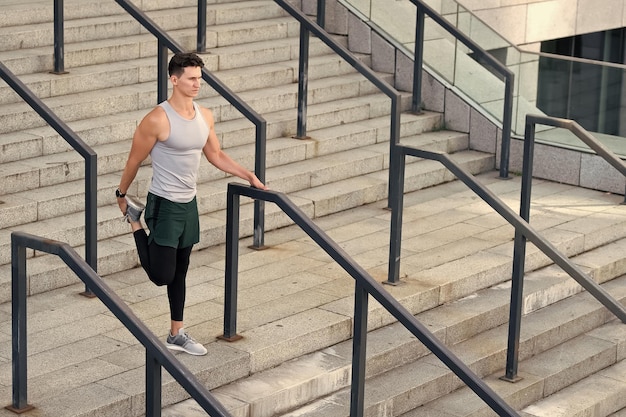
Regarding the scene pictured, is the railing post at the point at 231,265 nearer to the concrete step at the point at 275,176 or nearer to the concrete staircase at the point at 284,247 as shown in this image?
the concrete staircase at the point at 284,247

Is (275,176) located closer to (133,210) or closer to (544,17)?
(133,210)

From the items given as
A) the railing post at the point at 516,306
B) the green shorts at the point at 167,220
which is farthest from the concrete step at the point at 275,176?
the railing post at the point at 516,306

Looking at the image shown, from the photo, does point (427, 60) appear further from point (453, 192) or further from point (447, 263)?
point (447, 263)

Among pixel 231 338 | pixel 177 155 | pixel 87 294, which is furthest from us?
pixel 87 294

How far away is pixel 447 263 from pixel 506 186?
85.4 inches

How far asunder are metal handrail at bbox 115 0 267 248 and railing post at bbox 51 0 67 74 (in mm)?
581

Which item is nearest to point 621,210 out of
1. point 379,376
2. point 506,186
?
point 506,186

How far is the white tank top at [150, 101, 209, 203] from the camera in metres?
6.02

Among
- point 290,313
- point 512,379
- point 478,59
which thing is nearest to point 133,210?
point 290,313

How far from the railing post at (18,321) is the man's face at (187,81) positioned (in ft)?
3.65

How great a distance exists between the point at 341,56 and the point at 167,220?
3118mm

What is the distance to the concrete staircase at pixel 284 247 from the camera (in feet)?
20.8

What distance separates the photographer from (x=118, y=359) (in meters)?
6.21

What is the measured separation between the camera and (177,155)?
6.06 m
